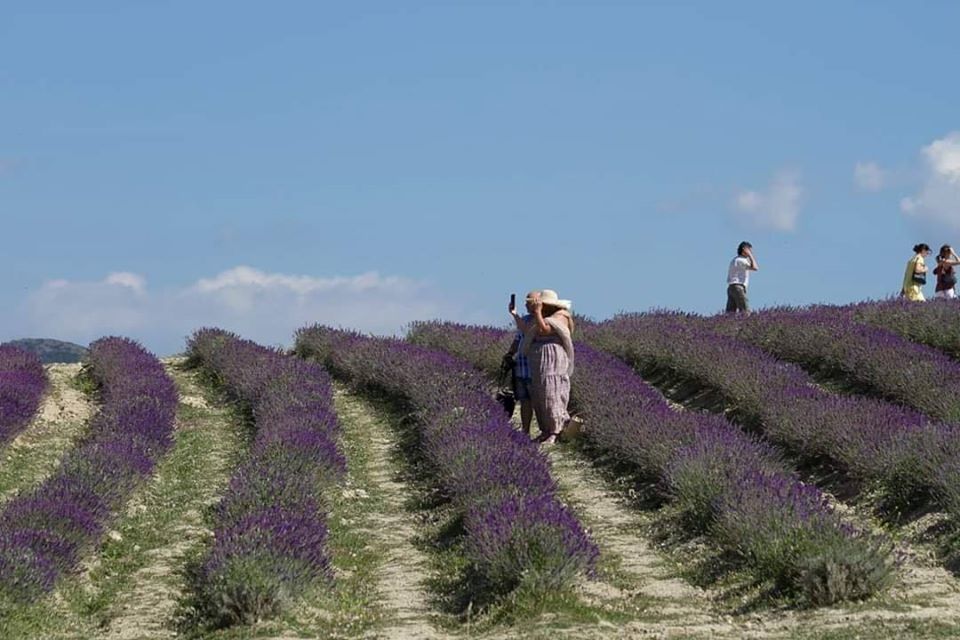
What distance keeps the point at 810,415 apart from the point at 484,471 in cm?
304

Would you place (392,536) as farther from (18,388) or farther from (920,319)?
(920,319)

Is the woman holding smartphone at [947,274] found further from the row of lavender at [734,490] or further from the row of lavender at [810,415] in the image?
the row of lavender at [734,490]

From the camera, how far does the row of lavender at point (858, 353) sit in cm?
1260

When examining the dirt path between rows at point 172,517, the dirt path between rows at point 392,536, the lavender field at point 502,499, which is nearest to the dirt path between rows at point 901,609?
the lavender field at point 502,499

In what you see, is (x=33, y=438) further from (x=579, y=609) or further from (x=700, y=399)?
(x=579, y=609)

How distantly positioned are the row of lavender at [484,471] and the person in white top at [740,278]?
494 cm

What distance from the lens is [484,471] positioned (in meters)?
9.70

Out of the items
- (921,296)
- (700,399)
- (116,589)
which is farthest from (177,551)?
(921,296)

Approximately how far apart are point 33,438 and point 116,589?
6323mm

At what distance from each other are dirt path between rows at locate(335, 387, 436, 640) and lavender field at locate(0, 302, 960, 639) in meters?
0.03

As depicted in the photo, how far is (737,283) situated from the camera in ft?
65.8

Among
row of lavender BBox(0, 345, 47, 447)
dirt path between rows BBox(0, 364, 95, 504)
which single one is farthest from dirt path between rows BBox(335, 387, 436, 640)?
row of lavender BBox(0, 345, 47, 447)

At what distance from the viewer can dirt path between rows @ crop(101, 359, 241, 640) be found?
25.3 feet

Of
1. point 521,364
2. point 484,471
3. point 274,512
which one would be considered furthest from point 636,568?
point 521,364
